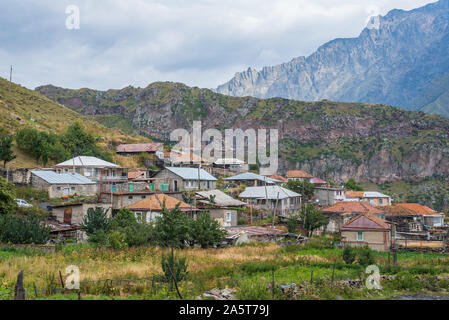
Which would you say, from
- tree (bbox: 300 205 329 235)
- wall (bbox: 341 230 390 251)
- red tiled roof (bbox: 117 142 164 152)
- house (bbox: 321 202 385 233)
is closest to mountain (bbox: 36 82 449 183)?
red tiled roof (bbox: 117 142 164 152)

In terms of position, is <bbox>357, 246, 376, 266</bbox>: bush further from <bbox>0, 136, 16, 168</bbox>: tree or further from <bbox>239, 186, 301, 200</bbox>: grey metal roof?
<bbox>0, 136, 16, 168</bbox>: tree

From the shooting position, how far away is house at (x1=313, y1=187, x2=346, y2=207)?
71.2 metres

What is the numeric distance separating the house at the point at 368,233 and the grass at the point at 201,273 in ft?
25.5

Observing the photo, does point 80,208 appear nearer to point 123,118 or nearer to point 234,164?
point 234,164

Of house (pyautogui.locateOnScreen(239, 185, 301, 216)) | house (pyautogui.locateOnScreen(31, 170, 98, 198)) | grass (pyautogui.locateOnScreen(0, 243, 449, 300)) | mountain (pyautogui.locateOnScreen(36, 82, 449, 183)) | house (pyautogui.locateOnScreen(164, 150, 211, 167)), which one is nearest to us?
grass (pyautogui.locateOnScreen(0, 243, 449, 300))

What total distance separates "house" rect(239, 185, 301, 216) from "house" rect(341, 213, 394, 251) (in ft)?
52.5

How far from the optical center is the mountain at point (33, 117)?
236 ft

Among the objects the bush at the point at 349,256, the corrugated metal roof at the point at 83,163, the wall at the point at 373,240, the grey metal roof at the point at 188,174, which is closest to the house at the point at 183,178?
the grey metal roof at the point at 188,174

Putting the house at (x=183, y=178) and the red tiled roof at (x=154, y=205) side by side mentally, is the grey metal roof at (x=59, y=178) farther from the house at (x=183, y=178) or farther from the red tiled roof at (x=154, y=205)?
the red tiled roof at (x=154, y=205)

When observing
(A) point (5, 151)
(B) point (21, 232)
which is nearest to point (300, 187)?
(A) point (5, 151)

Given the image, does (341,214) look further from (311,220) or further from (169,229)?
(169,229)
